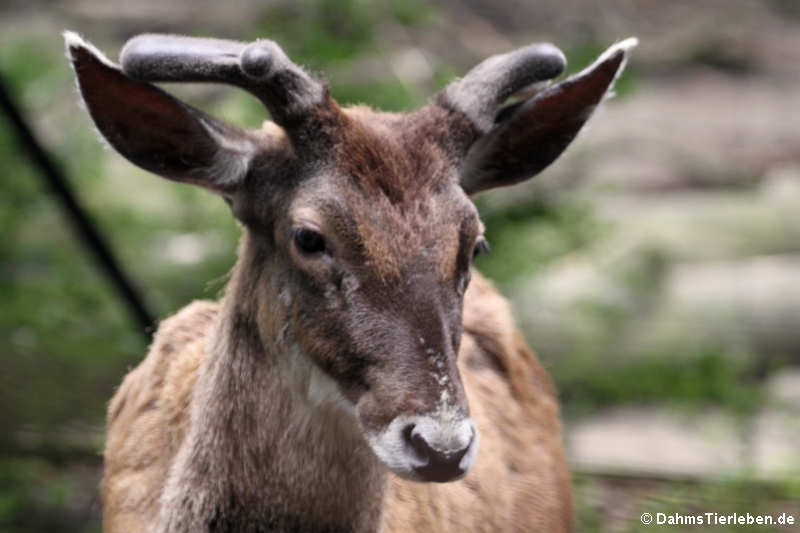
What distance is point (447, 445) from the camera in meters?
3.62

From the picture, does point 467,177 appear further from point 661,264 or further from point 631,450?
point 661,264

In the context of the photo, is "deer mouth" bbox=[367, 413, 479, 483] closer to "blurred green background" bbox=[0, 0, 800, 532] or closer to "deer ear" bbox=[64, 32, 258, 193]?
"deer ear" bbox=[64, 32, 258, 193]

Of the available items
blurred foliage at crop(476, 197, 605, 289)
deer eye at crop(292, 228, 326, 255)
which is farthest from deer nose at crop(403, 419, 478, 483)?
blurred foliage at crop(476, 197, 605, 289)

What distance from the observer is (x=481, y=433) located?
5.10 m

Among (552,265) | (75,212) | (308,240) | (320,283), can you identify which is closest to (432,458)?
(320,283)

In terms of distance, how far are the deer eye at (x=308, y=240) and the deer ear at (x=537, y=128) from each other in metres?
0.69

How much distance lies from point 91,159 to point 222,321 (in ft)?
16.5

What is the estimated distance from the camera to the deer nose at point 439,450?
3617 millimetres

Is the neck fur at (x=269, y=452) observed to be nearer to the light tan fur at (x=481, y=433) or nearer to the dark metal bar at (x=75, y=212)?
the light tan fur at (x=481, y=433)

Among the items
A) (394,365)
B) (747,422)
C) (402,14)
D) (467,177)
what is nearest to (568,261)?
(747,422)

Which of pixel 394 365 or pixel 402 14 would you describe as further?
pixel 402 14

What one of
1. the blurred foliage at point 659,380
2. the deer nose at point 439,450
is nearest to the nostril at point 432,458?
the deer nose at point 439,450

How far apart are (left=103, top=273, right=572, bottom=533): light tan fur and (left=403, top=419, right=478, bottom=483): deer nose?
0.70 metres

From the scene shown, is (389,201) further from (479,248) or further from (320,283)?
(479,248)
